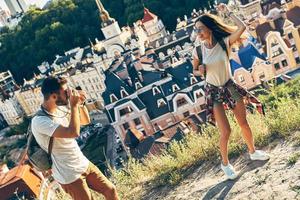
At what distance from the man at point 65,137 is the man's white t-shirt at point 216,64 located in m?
1.88

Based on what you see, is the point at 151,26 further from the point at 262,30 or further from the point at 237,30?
the point at 237,30

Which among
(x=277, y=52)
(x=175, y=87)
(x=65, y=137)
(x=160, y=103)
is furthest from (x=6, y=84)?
(x=65, y=137)

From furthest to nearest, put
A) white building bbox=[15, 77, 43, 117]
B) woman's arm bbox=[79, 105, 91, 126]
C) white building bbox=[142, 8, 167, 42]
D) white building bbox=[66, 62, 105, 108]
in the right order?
white building bbox=[15, 77, 43, 117] → white building bbox=[142, 8, 167, 42] → white building bbox=[66, 62, 105, 108] → woman's arm bbox=[79, 105, 91, 126]

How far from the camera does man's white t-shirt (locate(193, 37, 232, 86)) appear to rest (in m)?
6.49

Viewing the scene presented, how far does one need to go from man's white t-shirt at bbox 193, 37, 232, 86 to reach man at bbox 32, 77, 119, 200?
188cm

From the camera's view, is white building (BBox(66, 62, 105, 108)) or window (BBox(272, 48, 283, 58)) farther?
white building (BBox(66, 62, 105, 108))

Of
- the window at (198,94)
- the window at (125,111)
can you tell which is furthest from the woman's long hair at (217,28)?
the window at (125,111)

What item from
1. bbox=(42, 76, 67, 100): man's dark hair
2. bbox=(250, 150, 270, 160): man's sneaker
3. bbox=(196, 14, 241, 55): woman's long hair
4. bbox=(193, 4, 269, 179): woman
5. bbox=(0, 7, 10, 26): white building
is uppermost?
bbox=(0, 7, 10, 26): white building

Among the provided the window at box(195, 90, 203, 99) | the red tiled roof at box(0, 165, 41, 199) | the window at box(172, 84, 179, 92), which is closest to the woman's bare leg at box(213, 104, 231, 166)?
the red tiled roof at box(0, 165, 41, 199)

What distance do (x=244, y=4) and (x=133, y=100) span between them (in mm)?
16997

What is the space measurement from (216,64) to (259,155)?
1489 millimetres

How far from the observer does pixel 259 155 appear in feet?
22.2

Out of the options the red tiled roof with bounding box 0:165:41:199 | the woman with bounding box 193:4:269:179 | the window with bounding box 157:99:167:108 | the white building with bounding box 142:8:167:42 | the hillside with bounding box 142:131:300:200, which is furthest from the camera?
the white building with bounding box 142:8:167:42

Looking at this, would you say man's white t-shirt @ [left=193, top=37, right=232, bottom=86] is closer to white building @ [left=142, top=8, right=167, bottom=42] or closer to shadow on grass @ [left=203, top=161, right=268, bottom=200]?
shadow on grass @ [left=203, top=161, right=268, bottom=200]
